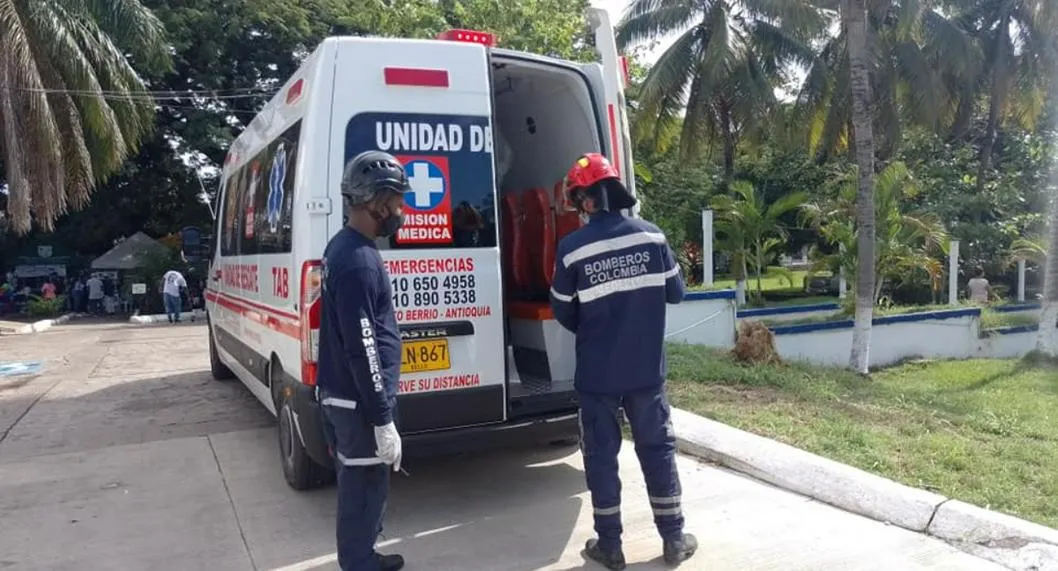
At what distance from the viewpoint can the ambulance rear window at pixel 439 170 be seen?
4.36m

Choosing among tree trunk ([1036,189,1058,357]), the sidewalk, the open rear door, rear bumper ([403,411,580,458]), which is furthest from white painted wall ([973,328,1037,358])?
rear bumper ([403,411,580,458])

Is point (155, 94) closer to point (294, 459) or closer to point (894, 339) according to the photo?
point (894, 339)

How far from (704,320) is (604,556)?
8.75 m

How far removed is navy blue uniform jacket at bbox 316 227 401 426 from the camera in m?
3.34

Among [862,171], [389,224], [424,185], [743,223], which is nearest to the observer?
[389,224]

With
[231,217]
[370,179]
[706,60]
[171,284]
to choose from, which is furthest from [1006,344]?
[171,284]

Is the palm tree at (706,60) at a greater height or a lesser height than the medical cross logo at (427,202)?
greater

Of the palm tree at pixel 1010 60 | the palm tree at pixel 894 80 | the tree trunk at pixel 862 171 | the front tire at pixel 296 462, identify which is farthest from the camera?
the palm tree at pixel 1010 60

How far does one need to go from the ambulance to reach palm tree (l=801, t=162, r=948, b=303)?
10388 millimetres

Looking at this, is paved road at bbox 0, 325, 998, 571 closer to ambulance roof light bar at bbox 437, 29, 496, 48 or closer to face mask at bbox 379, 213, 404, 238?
face mask at bbox 379, 213, 404, 238

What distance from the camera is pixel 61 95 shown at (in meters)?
17.4

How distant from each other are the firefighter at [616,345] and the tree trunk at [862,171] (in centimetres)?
858

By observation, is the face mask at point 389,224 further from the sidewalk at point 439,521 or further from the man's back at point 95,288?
the man's back at point 95,288

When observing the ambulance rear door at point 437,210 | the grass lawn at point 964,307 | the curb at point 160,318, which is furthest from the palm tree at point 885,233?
the curb at point 160,318
